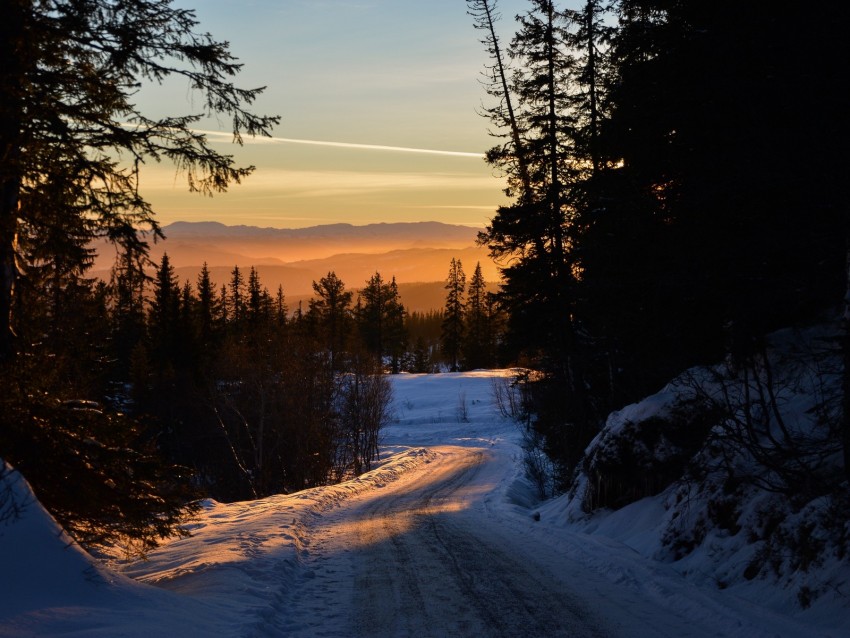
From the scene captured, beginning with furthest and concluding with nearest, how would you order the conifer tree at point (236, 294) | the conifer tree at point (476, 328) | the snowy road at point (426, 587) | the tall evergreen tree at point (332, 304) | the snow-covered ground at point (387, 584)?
the conifer tree at point (476, 328), the tall evergreen tree at point (332, 304), the conifer tree at point (236, 294), the snowy road at point (426, 587), the snow-covered ground at point (387, 584)

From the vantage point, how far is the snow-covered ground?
6.44 meters

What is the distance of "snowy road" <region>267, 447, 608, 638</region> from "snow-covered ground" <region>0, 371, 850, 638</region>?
0.03 meters

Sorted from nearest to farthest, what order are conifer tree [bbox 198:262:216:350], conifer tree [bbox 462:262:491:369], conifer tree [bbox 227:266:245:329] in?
conifer tree [bbox 198:262:216:350] → conifer tree [bbox 227:266:245:329] → conifer tree [bbox 462:262:491:369]

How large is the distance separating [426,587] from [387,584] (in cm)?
57

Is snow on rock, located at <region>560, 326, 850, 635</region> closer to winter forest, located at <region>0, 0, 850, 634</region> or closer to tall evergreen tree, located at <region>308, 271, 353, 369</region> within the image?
winter forest, located at <region>0, 0, 850, 634</region>

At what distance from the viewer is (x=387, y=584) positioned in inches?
361

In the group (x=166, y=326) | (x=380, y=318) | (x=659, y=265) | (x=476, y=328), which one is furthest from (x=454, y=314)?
(x=659, y=265)

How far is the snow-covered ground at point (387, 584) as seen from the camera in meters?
6.44

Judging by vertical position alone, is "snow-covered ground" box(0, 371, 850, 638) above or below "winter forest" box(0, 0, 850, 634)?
below

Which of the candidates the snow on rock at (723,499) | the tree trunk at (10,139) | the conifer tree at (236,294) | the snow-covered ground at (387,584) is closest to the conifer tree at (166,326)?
the conifer tree at (236,294)

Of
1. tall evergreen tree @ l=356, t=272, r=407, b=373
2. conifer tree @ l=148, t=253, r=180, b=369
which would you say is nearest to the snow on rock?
conifer tree @ l=148, t=253, r=180, b=369

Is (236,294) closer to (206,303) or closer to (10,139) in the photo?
(206,303)

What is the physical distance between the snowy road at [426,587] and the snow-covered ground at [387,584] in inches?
1.1

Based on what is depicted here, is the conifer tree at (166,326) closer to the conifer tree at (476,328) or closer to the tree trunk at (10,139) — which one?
the tree trunk at (10,139)
